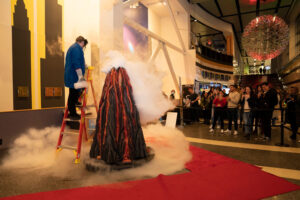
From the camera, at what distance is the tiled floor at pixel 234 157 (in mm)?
2135

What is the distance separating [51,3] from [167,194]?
421cm

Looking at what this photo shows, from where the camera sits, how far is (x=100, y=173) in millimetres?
2488

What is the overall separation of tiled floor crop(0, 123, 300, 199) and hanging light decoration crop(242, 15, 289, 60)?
2.29m

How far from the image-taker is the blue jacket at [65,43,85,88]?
2.96 meters

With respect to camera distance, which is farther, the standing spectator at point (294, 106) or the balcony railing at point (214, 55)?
the balcony railing at point (214, 55)

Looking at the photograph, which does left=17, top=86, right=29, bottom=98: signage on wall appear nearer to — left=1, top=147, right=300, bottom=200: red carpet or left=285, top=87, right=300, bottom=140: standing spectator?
left=1, top=147, right=300, bottom=200: red carpet

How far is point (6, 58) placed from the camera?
350cm

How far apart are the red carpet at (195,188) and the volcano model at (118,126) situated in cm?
46

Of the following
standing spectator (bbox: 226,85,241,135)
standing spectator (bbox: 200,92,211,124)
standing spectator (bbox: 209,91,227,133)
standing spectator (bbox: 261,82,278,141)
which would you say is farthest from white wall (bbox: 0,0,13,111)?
standing spectator (bbox: 200,92,211,124)

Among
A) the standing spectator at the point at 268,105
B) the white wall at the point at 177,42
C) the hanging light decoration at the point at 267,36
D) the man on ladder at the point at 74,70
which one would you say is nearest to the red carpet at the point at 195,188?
the man on ladder at the point at 74,70

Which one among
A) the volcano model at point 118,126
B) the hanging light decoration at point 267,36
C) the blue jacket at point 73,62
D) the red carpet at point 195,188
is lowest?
the red carpet at point 195,188

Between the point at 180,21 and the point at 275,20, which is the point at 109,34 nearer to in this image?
the point at 275,20

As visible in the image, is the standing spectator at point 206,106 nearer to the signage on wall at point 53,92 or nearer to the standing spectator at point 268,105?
the standing spectator at point 268,105

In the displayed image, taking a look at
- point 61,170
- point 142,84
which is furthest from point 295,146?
point 61,170
